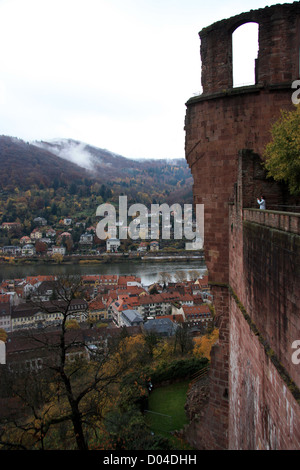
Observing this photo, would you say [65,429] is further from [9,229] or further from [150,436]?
[9,229]

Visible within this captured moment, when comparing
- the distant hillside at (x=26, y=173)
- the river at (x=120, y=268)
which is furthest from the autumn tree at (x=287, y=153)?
the distant hillside at (x=26, y=173)

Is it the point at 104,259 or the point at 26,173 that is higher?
the point at 26,173

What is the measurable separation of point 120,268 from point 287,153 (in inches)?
2709

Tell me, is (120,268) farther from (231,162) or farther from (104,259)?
(231,162)

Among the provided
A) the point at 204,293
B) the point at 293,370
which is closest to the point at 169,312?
the point at 204,293

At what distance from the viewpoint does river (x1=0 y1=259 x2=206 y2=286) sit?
6800 centimetres

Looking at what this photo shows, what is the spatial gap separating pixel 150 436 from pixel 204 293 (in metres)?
45.1

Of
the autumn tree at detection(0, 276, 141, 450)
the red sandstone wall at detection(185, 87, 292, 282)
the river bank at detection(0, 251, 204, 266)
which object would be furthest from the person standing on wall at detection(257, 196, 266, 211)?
the river bank at detection(0, 251, 204, 266)

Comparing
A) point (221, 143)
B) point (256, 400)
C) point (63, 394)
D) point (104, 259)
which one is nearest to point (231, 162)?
point (221, 143)

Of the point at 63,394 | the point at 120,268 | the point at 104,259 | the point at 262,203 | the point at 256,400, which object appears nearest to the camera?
the point at 256,400

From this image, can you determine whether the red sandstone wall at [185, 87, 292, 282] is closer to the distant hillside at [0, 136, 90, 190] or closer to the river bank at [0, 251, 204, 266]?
the river bank at [0, 251, 204, 266]

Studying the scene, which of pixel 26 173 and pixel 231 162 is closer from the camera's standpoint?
pixel 231 162

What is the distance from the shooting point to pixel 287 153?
20.4 feet
